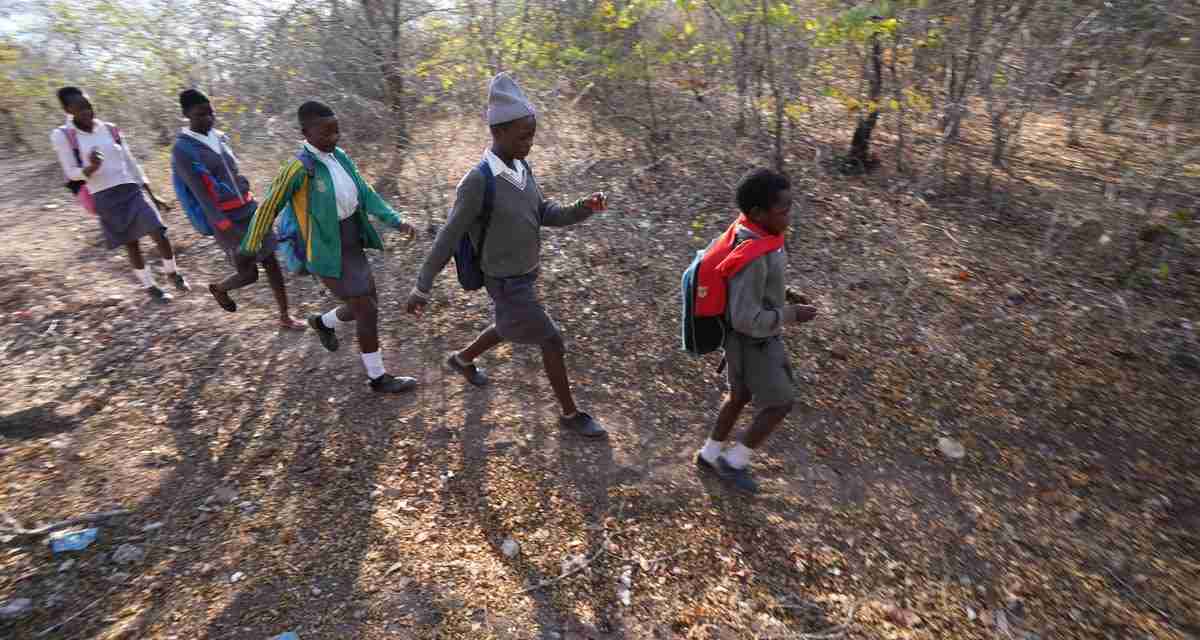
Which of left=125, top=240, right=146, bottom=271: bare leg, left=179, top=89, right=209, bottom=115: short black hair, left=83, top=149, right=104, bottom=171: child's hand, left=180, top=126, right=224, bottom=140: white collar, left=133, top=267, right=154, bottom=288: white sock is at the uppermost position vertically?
left=179, top=89, right=209, bottom=115: short black hair

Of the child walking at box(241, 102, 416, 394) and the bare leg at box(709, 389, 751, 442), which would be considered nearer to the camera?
the bare leg at box(709, 389, 751, 442)

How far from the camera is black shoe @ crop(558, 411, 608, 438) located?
357cm

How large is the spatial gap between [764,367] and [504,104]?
1.69 m

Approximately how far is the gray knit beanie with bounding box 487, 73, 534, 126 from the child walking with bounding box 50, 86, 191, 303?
346 cm

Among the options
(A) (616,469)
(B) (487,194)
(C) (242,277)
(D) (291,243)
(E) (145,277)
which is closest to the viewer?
(B) (487,194)

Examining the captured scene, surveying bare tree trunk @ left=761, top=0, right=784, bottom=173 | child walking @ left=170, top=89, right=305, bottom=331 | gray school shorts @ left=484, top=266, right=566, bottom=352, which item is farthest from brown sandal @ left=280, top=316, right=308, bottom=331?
bare tree trunk @ left=761, top=0, right=784, bottom=173

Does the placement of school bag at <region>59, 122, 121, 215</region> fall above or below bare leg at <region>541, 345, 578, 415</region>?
above

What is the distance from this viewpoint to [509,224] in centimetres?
302

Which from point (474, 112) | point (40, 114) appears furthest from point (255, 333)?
point (40, 114)

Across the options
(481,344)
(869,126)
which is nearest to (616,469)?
(481,344)

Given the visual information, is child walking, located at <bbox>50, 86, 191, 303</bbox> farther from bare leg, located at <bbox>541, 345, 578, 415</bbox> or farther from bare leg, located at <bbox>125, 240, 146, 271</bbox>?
bare leg, located at <bbox>541, 345, 578, 415</bbox>

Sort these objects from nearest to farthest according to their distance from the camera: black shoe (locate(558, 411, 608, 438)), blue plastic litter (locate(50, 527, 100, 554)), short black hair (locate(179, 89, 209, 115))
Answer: blue plastic litter (locate(50, 527, 100, 554)), black shoe (locate(558, 411, 608, 438)), short black hair (locate(179, 89, 209, 115))

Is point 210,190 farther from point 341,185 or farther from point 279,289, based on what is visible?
point 341,185

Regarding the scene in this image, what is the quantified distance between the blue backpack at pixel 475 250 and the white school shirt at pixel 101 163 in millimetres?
3270
